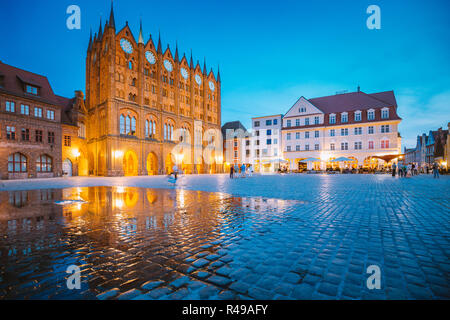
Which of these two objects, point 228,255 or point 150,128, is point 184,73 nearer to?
point 150,128

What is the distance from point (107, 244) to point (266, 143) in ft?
155

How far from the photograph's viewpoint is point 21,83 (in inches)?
1083

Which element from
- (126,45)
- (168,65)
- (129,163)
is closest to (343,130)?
(168,65)

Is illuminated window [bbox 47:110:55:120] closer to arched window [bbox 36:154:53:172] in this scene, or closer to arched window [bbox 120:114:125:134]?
arched window [bbox 36:154:53:172]

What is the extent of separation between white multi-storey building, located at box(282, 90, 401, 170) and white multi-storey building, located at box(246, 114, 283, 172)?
8.31 ft

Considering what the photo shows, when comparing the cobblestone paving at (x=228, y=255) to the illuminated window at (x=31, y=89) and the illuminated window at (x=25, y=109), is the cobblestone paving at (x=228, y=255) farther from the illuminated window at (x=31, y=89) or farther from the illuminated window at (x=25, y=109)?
the illuminated window at (x=31, y=89)

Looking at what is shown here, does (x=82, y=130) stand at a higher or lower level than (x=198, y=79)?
lower

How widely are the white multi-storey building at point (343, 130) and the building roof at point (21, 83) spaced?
133 ft

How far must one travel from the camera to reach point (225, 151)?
5922 centimetres

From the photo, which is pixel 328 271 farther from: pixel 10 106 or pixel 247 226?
pixel 10 106

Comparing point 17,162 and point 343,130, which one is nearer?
point 17,162

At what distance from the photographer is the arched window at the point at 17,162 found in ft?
84.9
